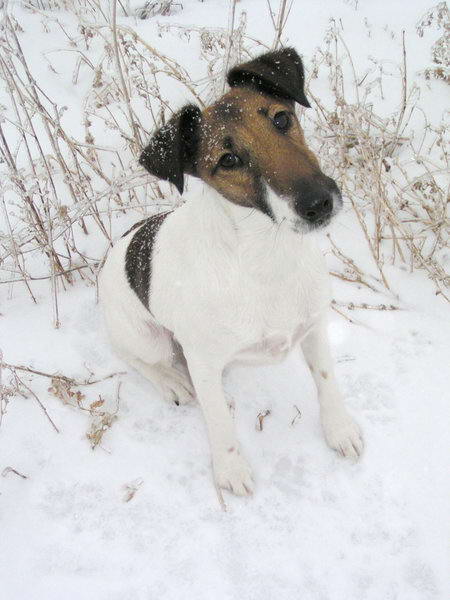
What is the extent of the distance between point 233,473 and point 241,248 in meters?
1.24

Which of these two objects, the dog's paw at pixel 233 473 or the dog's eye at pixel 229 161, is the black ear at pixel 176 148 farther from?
the dog's paw at pixel 233 473

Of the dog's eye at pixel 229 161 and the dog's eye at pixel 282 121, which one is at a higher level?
the dog's eye at pixel 282 121

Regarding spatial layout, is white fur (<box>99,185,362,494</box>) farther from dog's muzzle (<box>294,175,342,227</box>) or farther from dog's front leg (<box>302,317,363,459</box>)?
dog's muzzle (<box>294,175,342,227</box>)

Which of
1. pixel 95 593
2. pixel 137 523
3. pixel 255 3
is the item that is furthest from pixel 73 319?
pixel 255 3

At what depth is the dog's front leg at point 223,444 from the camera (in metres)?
2.78

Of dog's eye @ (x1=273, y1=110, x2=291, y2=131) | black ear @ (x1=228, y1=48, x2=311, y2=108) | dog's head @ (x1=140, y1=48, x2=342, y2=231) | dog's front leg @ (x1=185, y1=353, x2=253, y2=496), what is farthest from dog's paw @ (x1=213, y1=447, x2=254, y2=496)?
black ear @ (x1=228, y1=48, x2=311, y2=108)

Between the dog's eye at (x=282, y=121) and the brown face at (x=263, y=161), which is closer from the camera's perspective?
the brown face at (x=263, y=161)

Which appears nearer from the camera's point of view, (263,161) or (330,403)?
(263,161)

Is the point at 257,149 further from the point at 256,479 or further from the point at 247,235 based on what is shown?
the point at 256,479

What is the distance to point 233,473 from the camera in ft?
9.53

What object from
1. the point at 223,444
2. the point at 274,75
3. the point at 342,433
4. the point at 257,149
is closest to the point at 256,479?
the point at 223,444

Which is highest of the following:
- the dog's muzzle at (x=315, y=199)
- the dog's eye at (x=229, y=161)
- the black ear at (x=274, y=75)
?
the black ear at (x=274, y=75)

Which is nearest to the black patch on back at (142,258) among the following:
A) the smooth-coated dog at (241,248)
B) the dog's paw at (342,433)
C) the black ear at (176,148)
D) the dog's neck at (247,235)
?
the smooth-coated dog at (241,248)

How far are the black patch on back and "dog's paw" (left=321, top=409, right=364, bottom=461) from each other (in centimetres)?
116
